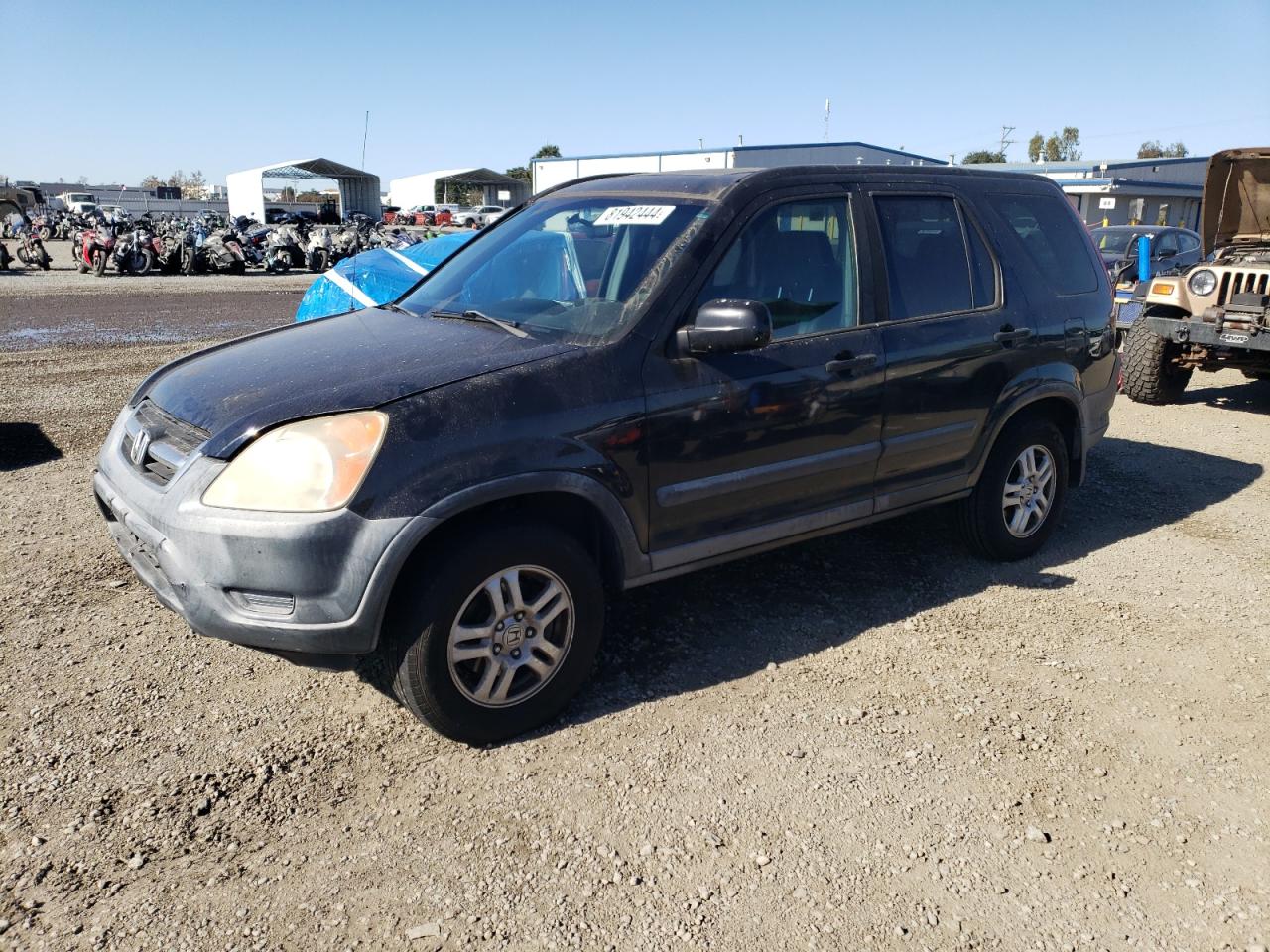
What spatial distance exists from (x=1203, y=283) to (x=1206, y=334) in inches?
28.8

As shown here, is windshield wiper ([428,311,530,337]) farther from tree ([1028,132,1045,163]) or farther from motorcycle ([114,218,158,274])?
tree ([1028,132,1045,163])

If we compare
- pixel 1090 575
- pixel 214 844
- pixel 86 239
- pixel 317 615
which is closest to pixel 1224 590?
pixel 1090 575

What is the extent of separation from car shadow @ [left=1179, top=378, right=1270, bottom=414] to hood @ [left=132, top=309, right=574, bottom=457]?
A: 8.53 metres

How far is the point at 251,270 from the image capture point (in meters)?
26.7

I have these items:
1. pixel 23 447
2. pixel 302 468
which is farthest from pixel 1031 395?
pixel 23 447

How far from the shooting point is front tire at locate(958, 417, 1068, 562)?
4.65 m

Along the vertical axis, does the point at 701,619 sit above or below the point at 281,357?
below

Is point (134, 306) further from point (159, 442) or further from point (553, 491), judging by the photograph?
point (553, 491)

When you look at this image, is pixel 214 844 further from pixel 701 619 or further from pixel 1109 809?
pixel 1109 809

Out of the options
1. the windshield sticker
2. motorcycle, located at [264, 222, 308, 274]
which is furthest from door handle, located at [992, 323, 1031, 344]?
motorcycle, located at [264, 222, 308, 274]

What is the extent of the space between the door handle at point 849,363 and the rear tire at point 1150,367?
254 inches

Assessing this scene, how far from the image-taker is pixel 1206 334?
861 cm

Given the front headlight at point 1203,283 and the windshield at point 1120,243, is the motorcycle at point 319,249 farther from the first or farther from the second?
the front headlight at point 1203,283

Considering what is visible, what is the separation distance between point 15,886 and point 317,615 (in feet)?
3.30
